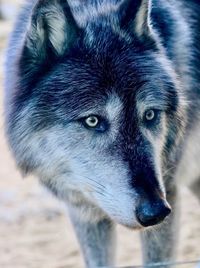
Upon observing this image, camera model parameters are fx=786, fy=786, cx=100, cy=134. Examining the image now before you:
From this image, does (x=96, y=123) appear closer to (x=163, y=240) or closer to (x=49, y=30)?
(x=49, y=30)

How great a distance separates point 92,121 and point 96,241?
1.21 metres

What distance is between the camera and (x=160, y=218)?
357 cm

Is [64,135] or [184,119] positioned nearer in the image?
[64,135]

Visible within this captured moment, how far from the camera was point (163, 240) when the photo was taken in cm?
452

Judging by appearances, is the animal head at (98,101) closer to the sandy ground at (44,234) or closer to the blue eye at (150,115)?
the blue eye at (150,115)

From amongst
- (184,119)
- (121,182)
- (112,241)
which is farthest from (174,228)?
(121,182)

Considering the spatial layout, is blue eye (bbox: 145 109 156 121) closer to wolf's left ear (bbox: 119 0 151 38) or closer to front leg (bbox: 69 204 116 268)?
wolf's left ear (bbox: 119 0 151 38)

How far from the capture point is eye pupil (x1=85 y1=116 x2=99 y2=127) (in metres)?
3.73

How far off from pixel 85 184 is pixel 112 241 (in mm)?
1001

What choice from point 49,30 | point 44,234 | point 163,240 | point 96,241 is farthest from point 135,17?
point 44,234

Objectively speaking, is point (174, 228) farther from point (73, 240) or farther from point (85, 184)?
point (73, 240)

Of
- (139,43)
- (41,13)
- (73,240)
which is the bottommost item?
(73,240)

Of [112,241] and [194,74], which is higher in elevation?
[194,74]

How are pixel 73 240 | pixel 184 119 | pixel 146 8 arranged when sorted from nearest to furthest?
pixel 146 8
pixel 184 119
pixel 73 240
